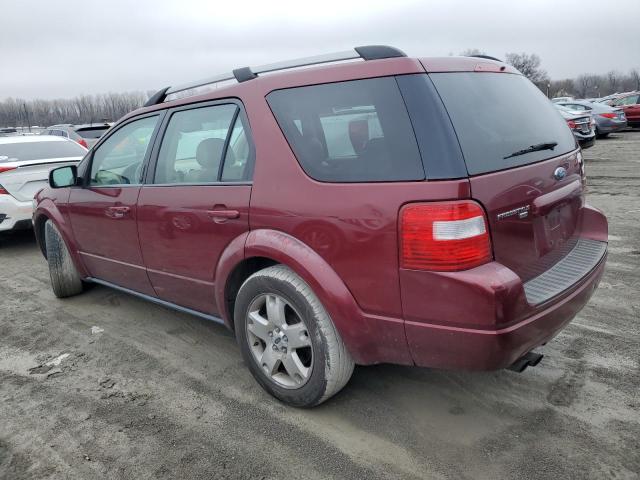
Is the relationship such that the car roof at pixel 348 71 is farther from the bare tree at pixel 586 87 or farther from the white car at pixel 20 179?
the bare tree at pixel 586 87

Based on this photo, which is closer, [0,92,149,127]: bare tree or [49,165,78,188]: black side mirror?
[49,165,78,188]: black side mirror

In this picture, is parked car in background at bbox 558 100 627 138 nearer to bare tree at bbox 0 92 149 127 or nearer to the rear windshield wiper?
the rear windshield wiper

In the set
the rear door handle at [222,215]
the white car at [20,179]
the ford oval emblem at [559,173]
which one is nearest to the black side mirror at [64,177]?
the rear door handle at [222,215]

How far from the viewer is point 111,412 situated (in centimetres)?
288

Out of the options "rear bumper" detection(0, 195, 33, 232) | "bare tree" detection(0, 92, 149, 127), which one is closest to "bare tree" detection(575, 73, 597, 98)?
"bare tree" detection(0, 92, 149, 127)

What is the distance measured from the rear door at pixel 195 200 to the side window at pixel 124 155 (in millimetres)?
246

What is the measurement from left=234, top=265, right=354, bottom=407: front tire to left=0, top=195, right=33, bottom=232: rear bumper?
5.07 m

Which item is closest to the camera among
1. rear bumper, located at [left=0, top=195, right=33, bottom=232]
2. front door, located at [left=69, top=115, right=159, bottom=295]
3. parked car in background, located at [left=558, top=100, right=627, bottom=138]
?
front door, located at [left=69, top=115, right=159, bottom=295]

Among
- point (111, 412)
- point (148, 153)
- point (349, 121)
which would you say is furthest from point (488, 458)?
point (148, 153)

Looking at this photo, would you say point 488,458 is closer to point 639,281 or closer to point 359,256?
point 359,256

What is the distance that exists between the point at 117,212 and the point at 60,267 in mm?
1433

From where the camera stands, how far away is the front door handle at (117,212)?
11.9 ft

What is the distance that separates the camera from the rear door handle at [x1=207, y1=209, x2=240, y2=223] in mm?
2852

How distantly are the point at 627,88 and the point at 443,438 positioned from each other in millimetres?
103922
